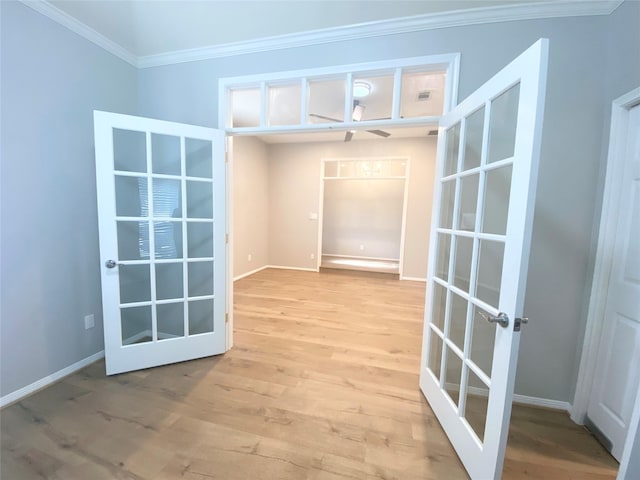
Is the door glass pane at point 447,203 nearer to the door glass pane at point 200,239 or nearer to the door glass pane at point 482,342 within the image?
the door glass pane at point 482,342

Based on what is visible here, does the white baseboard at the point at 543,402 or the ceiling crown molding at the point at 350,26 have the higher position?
the ceiling crown molding at the point at 350,26

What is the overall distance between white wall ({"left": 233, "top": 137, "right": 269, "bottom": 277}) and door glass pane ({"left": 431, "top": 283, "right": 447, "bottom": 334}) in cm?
386

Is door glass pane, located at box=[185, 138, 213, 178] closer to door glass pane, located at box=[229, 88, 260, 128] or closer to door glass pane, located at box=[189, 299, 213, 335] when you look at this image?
door glass pane, located at box=[229, 88, 260, 128]

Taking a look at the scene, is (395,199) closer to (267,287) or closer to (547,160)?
(267,287)

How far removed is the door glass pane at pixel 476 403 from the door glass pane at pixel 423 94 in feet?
7.32

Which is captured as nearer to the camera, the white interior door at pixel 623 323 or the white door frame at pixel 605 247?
the white interior door at pixel 623 323

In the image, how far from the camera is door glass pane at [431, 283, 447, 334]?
1810 mm

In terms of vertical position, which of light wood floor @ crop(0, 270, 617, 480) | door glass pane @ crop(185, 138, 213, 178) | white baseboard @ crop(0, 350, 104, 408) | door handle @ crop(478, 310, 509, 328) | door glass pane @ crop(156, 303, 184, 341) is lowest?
light wood floor @ crop(0, 270, 617, 480)

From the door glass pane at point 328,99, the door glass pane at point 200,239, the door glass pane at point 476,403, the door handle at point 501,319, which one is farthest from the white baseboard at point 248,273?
the door handle at point 501,319

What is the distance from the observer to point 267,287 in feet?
15.2

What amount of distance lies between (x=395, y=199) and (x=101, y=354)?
6.40m

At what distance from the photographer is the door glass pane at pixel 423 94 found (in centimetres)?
261

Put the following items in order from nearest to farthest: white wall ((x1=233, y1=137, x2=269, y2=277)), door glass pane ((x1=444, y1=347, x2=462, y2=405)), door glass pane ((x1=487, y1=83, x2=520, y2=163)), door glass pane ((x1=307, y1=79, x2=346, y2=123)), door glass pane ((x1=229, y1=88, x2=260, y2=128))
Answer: door glass pane ((x1=487, y1=83, x2=520, y2=163)), door glass pane ((x1=444, y1=347, x2=462, y2=405)), door glass pane ((x1=307, y1=79, x2=346, y2=123)), door glass pane ((x1=229, y1=88, x2=260, y2=128)), white wall ((x1=233, y1=137, x2=269, y2=277))

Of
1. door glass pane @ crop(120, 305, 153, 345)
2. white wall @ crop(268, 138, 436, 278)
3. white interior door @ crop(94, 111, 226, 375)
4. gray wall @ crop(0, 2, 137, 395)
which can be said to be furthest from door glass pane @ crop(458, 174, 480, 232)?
white wall @ crop(268, 138, 436, 278)
